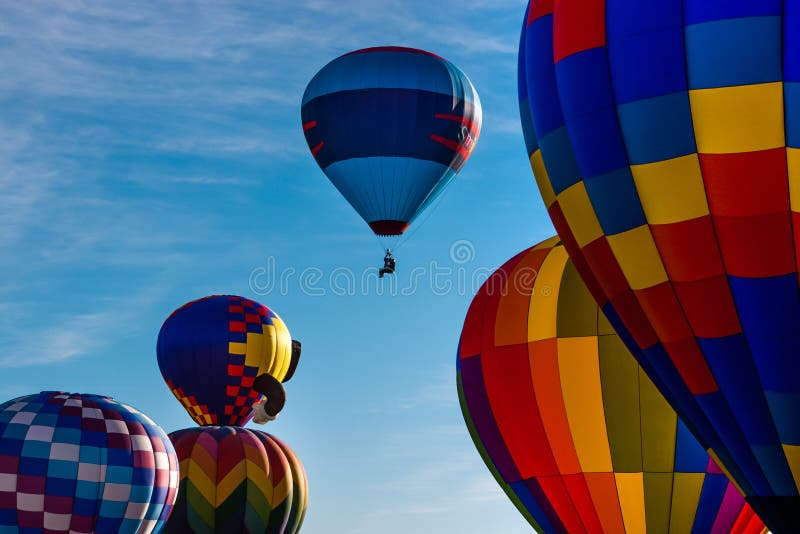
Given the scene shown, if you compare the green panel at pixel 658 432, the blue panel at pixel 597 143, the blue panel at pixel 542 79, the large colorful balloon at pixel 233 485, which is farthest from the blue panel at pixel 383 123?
the blue panel at pixel 597 143

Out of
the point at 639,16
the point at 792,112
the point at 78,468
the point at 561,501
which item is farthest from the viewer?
the point at 78,468

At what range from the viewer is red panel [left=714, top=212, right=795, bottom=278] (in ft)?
41.4

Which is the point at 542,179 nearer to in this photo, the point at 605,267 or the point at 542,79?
the point at 542,79

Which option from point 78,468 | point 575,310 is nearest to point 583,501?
point 575,310

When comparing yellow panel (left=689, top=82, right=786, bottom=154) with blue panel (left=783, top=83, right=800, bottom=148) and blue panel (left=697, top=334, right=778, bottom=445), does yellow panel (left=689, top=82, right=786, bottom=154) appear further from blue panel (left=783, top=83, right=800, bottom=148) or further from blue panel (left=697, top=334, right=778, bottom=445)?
blue panel (left=697, top=334, right=778, bottom=445)

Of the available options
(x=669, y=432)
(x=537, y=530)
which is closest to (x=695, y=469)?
(x=669, y=432)

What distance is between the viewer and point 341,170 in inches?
960

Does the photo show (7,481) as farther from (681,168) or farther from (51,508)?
(681,168)

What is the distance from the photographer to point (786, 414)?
1280 cm

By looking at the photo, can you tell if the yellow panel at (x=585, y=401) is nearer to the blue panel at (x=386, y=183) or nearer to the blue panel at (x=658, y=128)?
the blue panel at (x=658, y=128)

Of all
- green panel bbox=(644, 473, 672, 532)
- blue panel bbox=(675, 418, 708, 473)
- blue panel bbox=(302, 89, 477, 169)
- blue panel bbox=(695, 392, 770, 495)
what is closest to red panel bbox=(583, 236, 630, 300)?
blue panel bbox=(695, 392, 770, 495)

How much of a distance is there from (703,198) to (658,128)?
769mm

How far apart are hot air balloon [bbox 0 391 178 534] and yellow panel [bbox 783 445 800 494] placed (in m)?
11.4

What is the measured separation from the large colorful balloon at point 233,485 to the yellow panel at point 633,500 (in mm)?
10824
